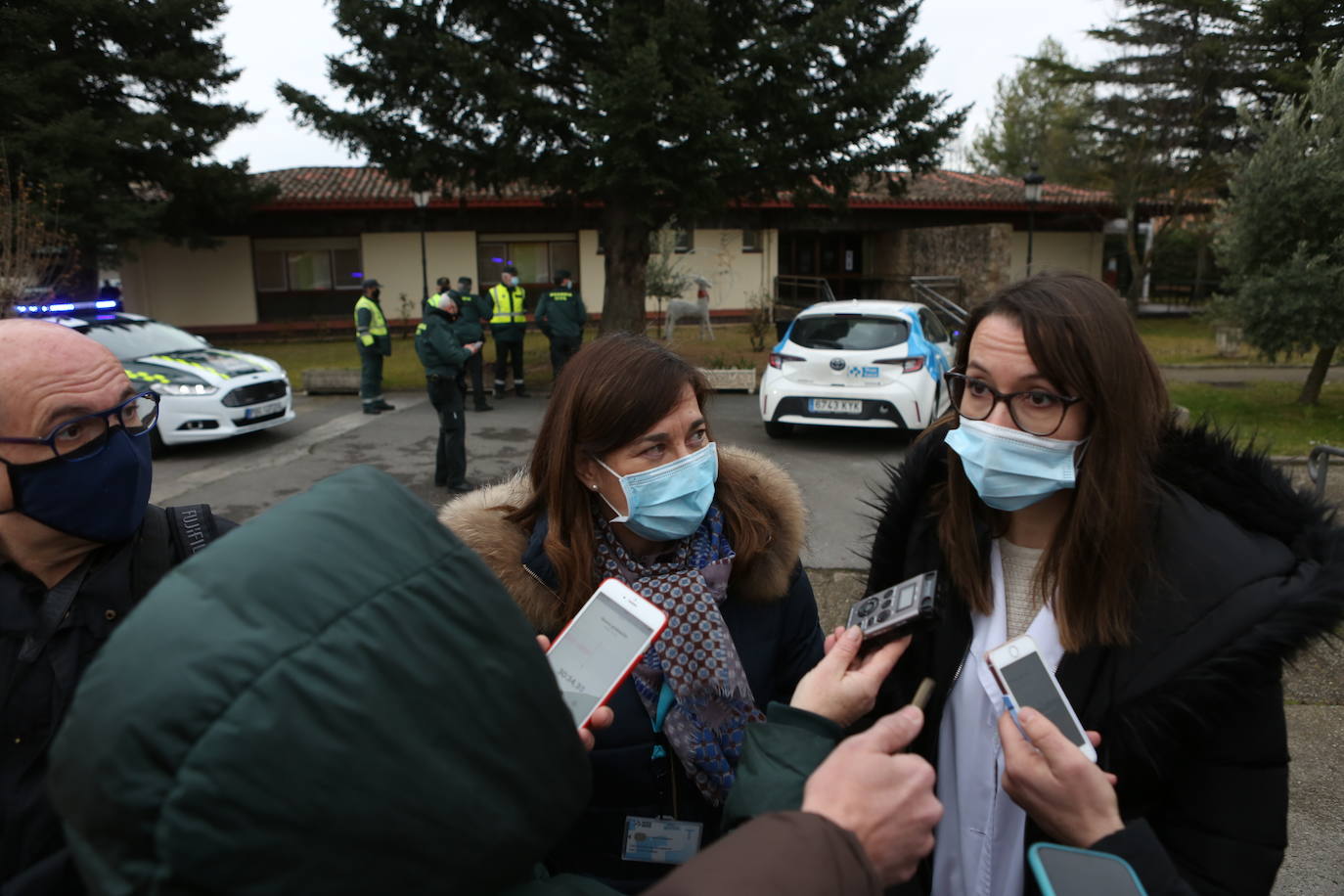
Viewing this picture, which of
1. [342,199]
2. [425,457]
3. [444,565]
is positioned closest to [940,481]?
[444,565]

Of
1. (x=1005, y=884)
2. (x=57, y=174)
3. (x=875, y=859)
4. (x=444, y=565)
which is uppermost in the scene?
(x=57, y=174)

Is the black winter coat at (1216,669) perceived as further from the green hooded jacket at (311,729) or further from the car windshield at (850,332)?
the car windshield at (850,332)

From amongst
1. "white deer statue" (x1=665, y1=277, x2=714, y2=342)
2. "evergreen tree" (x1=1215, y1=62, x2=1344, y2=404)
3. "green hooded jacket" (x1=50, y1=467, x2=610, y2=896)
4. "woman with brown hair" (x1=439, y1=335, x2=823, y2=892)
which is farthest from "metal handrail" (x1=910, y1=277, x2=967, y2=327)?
"green hooded jacket" (x1=50, y1=467, x2=610, y2=896)

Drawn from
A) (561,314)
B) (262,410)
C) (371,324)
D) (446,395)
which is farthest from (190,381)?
(561,314)

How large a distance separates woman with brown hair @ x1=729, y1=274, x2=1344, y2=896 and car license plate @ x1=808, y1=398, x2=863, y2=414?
801cm

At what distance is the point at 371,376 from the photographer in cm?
1327

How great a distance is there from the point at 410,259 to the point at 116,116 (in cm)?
836

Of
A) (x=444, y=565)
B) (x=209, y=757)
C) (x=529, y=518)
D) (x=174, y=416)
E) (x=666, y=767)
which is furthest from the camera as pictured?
(x=174, y=416)

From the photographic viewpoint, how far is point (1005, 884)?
66.4 inches

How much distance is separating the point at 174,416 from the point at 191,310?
18.9m

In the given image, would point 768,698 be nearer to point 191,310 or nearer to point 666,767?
point 666,767

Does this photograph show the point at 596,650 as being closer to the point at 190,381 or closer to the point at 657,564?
the point at 657,564

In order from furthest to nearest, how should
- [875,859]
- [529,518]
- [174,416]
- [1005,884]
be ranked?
[174,416] → [529,518] → [1005,884] → [875,859]

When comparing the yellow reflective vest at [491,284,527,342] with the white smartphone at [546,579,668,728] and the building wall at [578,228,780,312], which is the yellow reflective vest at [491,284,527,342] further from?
the building wall at [578,228,780,312]
